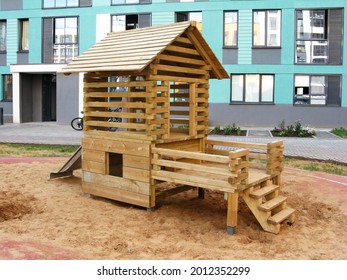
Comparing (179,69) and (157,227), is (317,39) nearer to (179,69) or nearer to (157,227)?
(179,69)

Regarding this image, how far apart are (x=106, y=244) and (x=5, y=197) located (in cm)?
329

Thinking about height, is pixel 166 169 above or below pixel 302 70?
below

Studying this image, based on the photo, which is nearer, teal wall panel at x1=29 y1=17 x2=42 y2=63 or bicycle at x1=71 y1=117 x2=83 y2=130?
bicycle at x1=71 y1=117 x2=83 y2=130

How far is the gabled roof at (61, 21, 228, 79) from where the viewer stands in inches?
287

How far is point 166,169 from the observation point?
795 centimetres

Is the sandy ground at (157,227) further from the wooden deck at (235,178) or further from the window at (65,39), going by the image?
the window at (65,39)

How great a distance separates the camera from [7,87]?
1121 inches

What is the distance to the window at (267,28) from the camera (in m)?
23.8

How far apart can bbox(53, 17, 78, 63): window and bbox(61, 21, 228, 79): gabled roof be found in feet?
60.2

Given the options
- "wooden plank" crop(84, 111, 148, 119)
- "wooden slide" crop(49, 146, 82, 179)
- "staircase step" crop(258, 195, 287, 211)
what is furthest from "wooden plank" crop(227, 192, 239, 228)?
"wooden slide" crop(49, 146, 82, 179)

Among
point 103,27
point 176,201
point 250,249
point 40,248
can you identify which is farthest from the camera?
point 103,27

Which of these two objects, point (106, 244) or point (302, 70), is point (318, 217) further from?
point (302, 70)

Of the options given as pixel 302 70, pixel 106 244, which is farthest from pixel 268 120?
pixel 106 244

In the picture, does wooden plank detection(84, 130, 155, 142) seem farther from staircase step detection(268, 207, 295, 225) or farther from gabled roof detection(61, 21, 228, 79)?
staircase step detection(268, 207, 295, 225)
